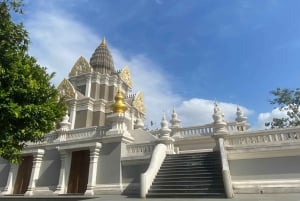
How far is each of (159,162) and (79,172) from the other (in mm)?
5231

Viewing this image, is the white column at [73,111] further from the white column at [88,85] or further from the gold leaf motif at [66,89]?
the white column at [88,85]

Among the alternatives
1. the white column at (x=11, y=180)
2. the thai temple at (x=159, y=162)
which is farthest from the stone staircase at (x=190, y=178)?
the white column at (x=11, y=180)

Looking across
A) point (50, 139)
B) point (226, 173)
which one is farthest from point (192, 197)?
point (50, 139)

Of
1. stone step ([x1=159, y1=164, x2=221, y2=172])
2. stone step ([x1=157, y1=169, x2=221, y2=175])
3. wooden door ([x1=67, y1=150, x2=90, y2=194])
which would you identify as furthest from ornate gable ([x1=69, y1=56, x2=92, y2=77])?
stone step ([x1=157, y1=169, x2=221, y2=175])

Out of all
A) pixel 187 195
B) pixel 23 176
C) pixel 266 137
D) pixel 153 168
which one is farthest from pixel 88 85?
pixel 187 195

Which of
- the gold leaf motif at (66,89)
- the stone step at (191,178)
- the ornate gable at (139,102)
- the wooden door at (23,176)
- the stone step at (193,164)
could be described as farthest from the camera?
the ornate gable at (139,102)

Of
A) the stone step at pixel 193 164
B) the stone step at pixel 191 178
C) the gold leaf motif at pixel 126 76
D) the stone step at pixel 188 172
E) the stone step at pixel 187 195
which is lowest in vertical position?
the stone step at pixel 187 195

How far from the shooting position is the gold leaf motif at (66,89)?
29.3 meters

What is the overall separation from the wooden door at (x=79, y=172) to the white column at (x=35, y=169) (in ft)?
7.63

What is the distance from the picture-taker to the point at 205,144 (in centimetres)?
1623

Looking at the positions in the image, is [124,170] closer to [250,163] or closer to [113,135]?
[113,135]

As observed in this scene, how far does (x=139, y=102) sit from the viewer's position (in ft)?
112

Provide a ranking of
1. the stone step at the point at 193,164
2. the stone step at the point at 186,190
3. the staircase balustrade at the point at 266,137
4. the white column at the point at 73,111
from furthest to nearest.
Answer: the white column at the point at 73,111, the stone step at the point at 193,164, the staircase balustrade at the point at 266,137, the stone step at the point at 186,190

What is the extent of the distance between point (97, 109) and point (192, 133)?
14726 mm
